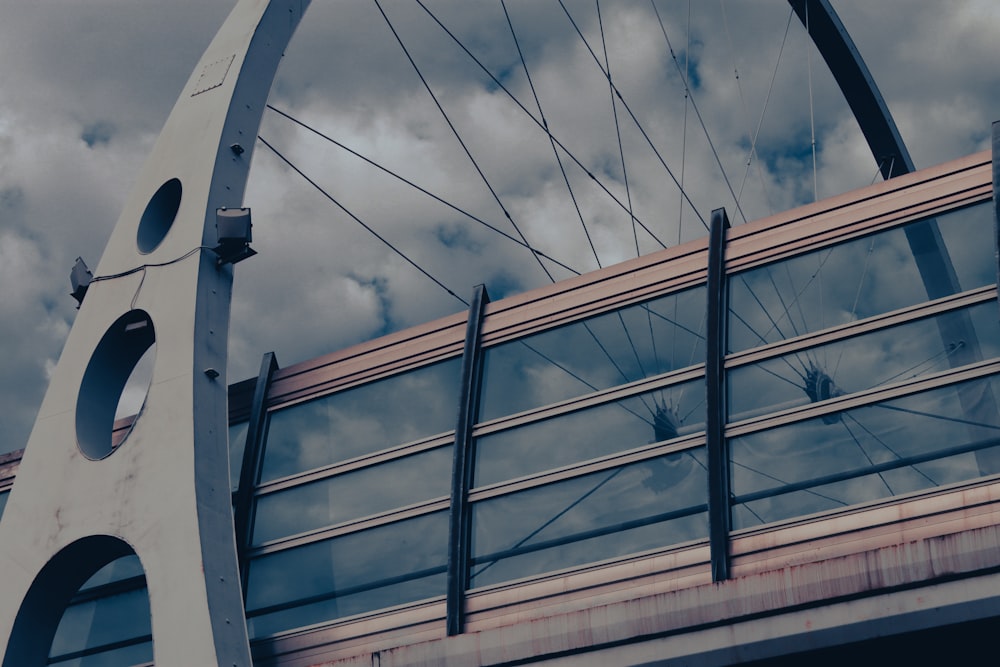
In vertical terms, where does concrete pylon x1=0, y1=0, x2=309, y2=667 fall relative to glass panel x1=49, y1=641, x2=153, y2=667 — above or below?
above

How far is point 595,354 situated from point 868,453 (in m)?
4.10

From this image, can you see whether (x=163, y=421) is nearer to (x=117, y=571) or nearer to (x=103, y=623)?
(x=117, y=571)

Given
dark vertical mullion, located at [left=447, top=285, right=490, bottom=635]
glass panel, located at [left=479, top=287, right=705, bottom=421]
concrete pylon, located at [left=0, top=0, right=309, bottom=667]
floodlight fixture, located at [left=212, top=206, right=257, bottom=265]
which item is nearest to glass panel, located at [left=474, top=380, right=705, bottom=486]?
dark vertical mullion, located at [left=447, top=285, right=490, bottom=635]

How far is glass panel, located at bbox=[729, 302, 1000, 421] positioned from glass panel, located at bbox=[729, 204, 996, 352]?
15.7 inches

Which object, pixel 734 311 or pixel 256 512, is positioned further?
pixel 256 512

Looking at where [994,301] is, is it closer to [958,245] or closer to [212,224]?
[958,245]

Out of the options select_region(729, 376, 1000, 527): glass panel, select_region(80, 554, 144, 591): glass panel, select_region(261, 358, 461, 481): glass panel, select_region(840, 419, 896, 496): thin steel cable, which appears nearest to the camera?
select_region(729, 376, 1000, 527): glass panel

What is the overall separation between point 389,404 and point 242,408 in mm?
2783

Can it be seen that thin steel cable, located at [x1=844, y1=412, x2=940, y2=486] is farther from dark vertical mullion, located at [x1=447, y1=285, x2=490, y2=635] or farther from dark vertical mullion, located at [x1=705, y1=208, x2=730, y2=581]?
dark vertical mullion, located at [x1=447, y1=285, x2=490, y2=635]

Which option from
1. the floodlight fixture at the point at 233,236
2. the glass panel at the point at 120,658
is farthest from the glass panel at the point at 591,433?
the glass panel at the point at 120,658

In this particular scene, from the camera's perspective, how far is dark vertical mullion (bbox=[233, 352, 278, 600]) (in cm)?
1730

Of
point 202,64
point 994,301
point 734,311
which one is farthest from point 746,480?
point 202,64

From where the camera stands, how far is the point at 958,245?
47.0 ft

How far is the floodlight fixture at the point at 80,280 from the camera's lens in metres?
18.5
